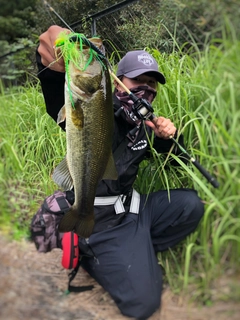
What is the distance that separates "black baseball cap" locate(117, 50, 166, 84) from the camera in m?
1.95

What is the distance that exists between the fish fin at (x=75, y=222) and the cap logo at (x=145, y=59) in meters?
1.00

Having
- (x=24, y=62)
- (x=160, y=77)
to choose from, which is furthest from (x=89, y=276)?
(x=24, y=62)

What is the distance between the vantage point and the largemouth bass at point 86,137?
158 centimetres

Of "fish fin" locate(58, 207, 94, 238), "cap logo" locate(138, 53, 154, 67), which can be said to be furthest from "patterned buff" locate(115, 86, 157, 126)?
"fish fin" locate(58, 207, 94, 238)

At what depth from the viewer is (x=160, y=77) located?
78.4 inches

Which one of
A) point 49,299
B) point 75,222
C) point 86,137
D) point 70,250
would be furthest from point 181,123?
point 49,299

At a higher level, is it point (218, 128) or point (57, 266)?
point (218, 128)

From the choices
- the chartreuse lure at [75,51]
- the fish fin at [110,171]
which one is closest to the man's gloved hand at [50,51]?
the chartreuse lure at [75,51]

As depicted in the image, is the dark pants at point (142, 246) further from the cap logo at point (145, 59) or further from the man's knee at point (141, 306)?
the cap logo at point (145, 59)

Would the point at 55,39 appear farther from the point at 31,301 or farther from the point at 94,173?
the point at 31,301

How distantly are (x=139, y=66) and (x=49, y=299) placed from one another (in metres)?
1.41

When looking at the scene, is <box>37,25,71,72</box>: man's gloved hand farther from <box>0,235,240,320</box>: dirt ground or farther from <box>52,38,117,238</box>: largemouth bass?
<box>0,235,240,320</box>: dirt ground

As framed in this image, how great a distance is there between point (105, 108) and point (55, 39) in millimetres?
485

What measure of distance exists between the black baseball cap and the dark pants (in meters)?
0.75
